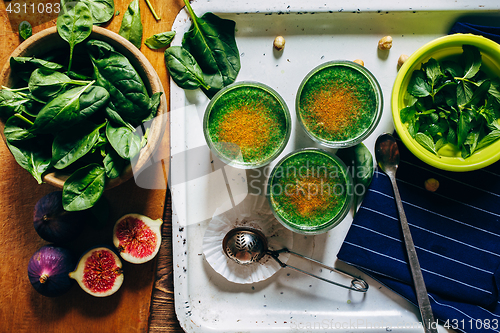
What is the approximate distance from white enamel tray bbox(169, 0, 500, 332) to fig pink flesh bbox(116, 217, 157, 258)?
0.09 m

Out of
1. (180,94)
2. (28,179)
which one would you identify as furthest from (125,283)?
(180,94)

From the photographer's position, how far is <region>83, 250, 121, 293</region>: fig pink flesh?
3.57ft

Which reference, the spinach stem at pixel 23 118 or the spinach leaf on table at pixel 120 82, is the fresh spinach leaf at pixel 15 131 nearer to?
the spinach stem at pixel 23 118

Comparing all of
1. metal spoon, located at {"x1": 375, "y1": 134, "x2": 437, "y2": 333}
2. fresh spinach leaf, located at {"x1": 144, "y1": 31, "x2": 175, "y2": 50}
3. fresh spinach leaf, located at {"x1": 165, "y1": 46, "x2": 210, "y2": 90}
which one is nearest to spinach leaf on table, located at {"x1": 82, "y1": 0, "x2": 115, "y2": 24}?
fresh spinach leaf, located at {"x1": 144, "y1": 31, "x2": 175, "y2": 50}

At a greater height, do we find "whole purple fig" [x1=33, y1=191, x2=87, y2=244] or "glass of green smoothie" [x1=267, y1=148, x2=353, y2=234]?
"glass of green smoothie" [x1=267, y1=148, x2=353, y2=234]

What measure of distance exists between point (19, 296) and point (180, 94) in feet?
3.19

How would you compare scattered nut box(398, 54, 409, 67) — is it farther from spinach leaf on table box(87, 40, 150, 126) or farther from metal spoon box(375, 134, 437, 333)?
spinach leaf on table box(87, 40, 150, 126)

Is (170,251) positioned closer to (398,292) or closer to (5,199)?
(5,199)

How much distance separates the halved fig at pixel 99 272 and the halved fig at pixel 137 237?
55 mm

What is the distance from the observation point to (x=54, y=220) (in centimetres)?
103

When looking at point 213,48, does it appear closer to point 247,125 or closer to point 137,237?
point 247,125

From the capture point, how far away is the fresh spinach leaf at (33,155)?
34.3 inches

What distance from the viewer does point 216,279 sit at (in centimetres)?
114

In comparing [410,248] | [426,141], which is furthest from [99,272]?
[426,141]
